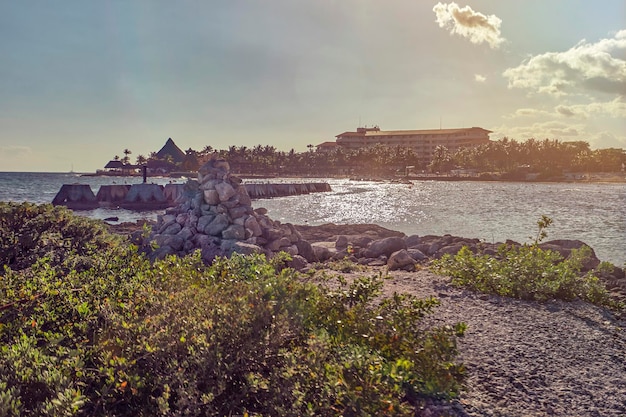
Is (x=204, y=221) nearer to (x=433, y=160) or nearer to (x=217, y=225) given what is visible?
(x=217, y=225)

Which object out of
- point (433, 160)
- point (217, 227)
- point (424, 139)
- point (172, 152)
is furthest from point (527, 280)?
point (424, 139)

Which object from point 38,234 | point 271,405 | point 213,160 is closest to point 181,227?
point 213,160

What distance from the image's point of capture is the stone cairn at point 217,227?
1132 centimetres

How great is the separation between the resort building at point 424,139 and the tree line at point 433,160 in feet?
46.5

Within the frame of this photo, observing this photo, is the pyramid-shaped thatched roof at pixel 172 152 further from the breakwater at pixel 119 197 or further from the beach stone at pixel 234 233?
the beach stone at pixel 234 233

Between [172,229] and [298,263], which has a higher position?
[172,229]

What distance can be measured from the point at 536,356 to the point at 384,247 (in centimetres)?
877

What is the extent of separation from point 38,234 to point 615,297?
35.4ft

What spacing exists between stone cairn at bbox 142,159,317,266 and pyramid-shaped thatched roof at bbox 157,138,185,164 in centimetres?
12869

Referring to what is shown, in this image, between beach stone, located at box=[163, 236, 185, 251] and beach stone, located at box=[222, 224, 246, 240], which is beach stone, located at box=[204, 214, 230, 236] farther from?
beach stone, located at box=[163, 236, 185, 251]

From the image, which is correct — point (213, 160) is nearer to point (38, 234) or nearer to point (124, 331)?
point (38, 234)

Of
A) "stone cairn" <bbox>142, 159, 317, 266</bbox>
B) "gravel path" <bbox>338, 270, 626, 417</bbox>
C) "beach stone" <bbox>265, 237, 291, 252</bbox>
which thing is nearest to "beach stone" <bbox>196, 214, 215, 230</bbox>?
"stone cairn" <bbox>142, 159, 317, 266</bbox>

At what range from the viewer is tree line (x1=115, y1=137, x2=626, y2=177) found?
124 m

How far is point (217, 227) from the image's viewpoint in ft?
38.5
